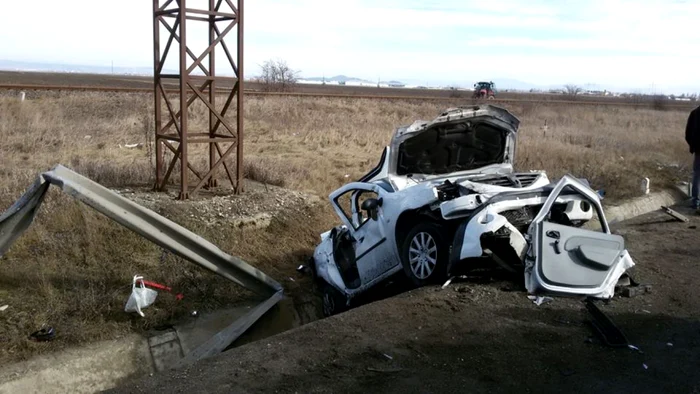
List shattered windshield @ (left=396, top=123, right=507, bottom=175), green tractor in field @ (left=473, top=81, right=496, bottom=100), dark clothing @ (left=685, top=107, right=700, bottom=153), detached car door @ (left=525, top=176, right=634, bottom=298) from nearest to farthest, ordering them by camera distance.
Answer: detached car door @ (left=525, top=176, right=634, bottom=298), shattered windshield @ (left=396, top=123, right=507, bottom=175), dark clothing @ (left=685, top=107, right=700, bottom=153), green tractor in field @ (left=473, top=81, right=496, bottom=100)

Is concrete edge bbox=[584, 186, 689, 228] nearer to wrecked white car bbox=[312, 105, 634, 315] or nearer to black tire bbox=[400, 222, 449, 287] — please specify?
wrecked white car bbox=[312, 105, 634, 315]

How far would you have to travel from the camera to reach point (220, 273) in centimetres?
735

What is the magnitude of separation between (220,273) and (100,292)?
1.42 meters

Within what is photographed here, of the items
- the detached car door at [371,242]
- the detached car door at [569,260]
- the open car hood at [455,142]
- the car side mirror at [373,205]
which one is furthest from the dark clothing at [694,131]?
the car side mirror at [373,205]

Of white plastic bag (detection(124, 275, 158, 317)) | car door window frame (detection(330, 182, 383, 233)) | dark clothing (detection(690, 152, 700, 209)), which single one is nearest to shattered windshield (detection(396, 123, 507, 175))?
car door window frame (detection(330, 182, 383, 233))

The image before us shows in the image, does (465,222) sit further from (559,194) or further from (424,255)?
(559,194)

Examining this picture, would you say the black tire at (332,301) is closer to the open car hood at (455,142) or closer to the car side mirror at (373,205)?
the car side mirror at (373,205)

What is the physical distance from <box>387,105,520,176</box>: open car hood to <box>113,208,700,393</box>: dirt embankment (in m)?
1.83

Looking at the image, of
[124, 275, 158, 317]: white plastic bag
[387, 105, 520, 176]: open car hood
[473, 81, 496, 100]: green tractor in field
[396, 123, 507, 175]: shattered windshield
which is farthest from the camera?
[473, 81, 496, 100]: green tractor in field

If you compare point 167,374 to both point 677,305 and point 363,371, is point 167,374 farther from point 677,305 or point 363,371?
point 677,305

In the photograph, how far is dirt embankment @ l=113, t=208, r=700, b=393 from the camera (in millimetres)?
4336

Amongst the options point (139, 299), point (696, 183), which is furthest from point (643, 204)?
point (139, 299)

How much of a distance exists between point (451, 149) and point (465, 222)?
5.90ft

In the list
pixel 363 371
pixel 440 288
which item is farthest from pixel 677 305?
pixel 363 371
